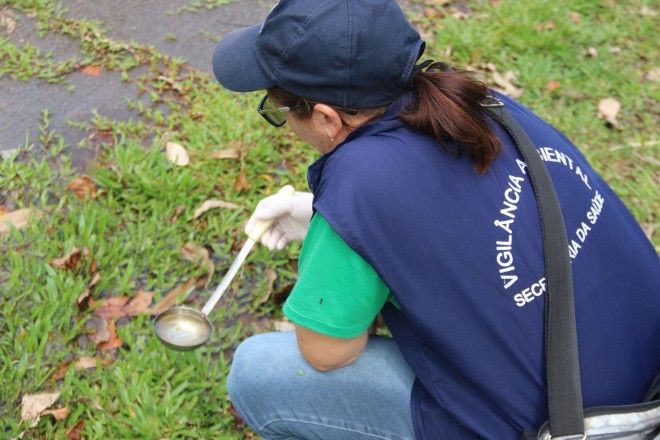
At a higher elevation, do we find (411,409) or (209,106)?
(411,409)

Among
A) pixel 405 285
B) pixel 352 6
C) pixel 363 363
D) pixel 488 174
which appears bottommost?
pixel 363 363

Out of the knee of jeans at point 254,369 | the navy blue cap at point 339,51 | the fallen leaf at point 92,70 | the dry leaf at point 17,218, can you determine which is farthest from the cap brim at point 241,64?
the fallen leaf at point 92,70

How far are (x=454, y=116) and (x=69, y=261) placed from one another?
1.54 m

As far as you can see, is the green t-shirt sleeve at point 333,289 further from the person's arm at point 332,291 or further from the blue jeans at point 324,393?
the blue jeans at point 324,393

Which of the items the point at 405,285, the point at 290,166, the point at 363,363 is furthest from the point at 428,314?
the point at 290,166

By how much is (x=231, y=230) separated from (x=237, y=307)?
0.34m

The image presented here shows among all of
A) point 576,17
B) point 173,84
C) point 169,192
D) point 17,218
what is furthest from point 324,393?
point 576,17

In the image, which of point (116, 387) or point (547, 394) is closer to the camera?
point (547, 394)

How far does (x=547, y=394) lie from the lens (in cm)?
131

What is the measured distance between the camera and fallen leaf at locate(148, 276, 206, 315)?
91.9 inches

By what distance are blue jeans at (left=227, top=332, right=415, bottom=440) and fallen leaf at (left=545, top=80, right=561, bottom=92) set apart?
231 cm

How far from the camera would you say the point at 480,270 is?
1287mm

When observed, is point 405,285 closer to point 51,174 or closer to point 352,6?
point 352,6

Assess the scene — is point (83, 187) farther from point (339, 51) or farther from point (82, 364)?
point (339, 51)
